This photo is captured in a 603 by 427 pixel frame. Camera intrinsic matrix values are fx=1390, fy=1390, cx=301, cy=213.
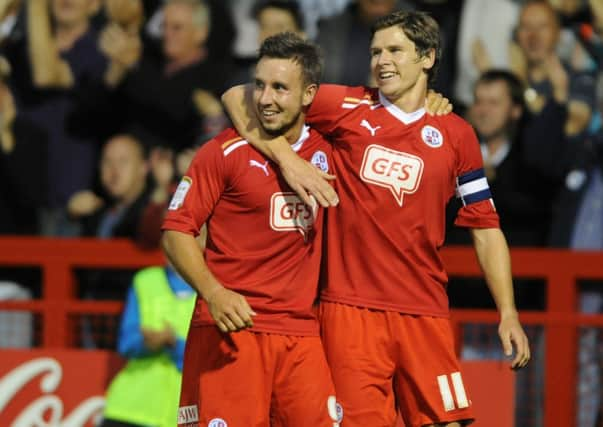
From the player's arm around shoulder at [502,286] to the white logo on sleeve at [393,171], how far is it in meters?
0.42

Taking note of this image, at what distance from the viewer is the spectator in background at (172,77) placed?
877 cm

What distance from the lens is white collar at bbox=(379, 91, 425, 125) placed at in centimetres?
579

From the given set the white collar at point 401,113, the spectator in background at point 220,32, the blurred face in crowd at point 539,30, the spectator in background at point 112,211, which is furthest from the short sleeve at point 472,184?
the spectator in background at point 220,32

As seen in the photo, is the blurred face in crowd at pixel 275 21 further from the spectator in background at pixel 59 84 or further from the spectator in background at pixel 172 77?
the spectator in background at pixel 59 84

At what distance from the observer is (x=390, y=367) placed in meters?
5.71

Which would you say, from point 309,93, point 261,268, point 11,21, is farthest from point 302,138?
point 11,21

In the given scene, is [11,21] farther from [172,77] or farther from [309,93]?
[309,93]

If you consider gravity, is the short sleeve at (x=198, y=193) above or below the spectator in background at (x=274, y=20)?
below

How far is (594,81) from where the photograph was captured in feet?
26.5

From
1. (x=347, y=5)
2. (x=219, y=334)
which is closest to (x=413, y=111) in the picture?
(x=219, y=334)

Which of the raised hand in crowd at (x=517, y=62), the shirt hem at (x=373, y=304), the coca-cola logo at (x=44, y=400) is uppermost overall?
the raised hand in crowd at (x=517, y=62)

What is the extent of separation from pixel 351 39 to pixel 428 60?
9.00 feet

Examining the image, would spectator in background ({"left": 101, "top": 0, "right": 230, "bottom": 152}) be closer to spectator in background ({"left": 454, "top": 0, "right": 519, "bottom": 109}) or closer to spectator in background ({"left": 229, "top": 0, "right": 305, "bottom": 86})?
spectator in background ({"left": 229, "top": 0, "right": 305, "bottom": 86})

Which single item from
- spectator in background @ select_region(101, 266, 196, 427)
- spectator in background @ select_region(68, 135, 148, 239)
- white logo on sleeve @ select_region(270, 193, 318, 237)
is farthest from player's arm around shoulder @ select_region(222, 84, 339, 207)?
spectator in background @ select_region(68, 135, 148, 239)
